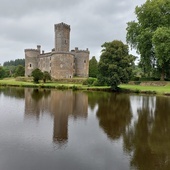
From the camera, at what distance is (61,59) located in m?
56.5

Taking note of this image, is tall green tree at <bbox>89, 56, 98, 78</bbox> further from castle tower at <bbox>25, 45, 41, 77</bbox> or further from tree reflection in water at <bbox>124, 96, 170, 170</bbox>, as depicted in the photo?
tree reflection in water at <bbox>124, 96, 170, 170</bbox>

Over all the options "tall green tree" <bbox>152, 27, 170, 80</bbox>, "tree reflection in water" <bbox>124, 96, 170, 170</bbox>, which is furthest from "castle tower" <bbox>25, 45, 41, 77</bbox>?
"tree reflection in water" <bbox>124, 96, 170, 170</bbox>

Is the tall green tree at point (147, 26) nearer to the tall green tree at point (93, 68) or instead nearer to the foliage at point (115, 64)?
the foliage at point (115, 64)

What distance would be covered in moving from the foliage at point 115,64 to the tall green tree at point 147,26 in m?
8.86

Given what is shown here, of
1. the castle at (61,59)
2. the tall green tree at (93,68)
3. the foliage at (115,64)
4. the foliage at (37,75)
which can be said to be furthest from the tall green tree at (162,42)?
the tall green tree at (93,68)

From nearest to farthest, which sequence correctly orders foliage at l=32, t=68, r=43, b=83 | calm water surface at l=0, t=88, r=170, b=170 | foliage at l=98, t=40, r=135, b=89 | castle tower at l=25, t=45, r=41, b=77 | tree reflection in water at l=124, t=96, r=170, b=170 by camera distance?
calm water surface at l=0, t=88, r=170, b=170 → tree reflection in water at l=124, t=96, r=170, b=170 → foliage at l=98, t=40, r=135, b=89 → foliage at l=32, t=68, r=43, b=83 → castle tower at l=25, t=45, r=41, b=77

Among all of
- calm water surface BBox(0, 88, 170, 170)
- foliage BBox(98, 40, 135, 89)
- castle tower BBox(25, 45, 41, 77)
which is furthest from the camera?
castle tower BBox(25, 45, 41, 77)

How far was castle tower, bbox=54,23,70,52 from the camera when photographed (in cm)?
6006

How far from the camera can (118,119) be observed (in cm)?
1420

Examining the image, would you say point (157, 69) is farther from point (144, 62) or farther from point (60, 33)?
point (60, 33)

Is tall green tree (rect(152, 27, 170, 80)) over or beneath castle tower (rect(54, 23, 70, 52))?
beneath

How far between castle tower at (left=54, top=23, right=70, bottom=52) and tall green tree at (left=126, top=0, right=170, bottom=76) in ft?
65.2

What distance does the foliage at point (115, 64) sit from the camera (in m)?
34.0

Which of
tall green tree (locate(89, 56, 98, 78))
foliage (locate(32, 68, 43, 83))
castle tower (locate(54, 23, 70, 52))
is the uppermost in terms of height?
castle tower (locate(54, 23, 70, 52))
